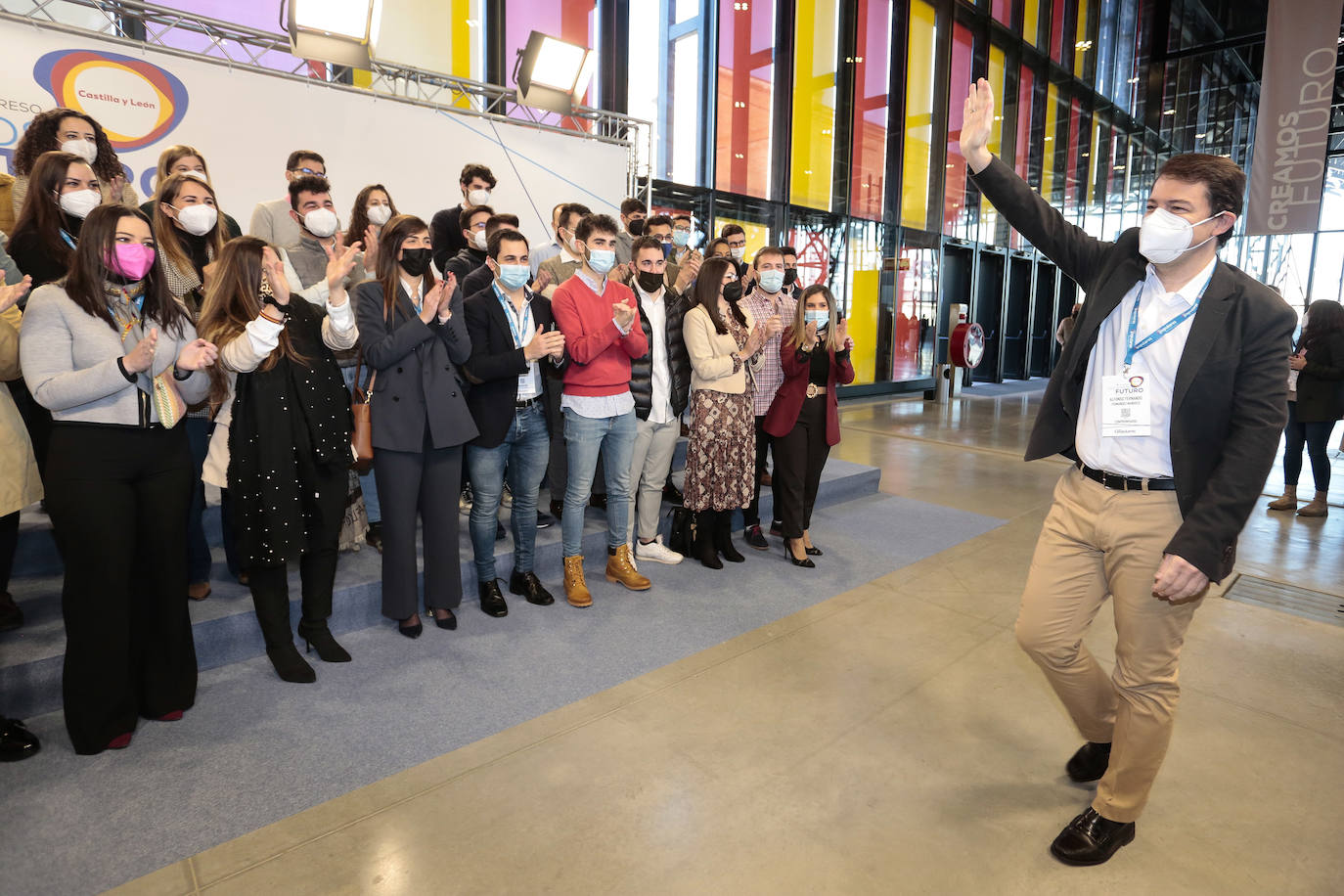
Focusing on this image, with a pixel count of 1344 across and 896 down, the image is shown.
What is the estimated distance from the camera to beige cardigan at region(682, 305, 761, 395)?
3.89m

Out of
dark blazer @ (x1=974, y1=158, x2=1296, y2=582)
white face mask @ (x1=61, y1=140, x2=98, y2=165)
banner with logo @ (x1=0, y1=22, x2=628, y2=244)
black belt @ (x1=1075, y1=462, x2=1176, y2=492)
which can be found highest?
banner with logo @ (x1=0, y1=22, x2=628, y2=244)

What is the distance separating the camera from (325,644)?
2.94 metres

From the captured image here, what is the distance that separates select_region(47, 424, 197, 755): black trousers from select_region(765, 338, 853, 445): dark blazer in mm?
2796

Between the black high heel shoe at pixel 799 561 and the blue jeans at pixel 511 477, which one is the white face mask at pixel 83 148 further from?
the black high heel shoe at pixel 799 561

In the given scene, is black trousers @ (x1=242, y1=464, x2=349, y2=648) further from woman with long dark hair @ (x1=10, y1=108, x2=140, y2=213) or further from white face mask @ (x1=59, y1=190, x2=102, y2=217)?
woman with long dark hair @ (x1=10, y1=108, x2=140, y2=213)

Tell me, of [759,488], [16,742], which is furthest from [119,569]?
[759,488]

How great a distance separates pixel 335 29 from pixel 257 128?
0.85m

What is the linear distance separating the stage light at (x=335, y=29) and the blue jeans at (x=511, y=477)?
3.30m

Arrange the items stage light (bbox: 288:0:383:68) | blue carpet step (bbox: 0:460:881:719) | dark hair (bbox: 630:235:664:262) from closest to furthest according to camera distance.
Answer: blue carpet step (bbox: 0:460:881:719)
dark hair (bbox: 630:235:664:262)
stage light (bbox: 288:0:383:68)

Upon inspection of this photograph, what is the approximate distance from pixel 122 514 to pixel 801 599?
9.10ft

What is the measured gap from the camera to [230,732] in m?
2.44

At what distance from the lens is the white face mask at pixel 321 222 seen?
298cm

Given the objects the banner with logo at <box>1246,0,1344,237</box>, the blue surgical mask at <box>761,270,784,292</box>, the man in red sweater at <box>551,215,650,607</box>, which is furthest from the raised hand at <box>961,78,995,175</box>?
the banner with logo at <box>1246,0,1344,237</box>

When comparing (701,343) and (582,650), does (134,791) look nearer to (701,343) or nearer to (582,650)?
(582,650)
